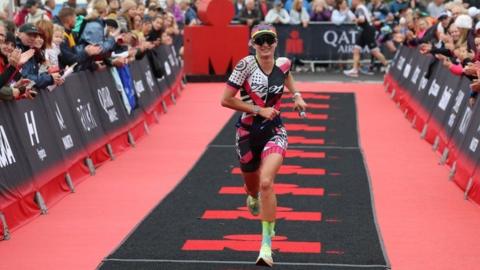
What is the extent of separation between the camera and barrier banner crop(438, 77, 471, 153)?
1662 cm

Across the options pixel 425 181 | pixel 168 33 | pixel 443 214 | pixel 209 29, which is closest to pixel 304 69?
pixel 209 29

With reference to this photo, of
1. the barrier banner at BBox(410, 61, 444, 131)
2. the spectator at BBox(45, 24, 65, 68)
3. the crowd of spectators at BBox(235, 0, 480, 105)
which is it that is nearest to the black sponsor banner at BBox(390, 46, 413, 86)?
the crowd of spectators at BBox(235, 0, 480, 105)

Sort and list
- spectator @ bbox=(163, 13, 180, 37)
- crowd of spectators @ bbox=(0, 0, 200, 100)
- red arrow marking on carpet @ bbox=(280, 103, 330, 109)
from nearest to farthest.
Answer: crowd of spectators @ bbox=(0, 0, 200, 100), red arrow marking on carpet @ bbox=(280, 103, 330, 109), spectator @ bbox=(163, 13, 180, 37)

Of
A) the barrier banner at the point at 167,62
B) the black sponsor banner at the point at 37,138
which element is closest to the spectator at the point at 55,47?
the black sponsor banner at the point at 37,138

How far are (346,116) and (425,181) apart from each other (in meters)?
7.79

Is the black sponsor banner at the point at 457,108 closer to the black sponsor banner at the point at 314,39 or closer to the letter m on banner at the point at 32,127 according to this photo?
the letter m on banner at the point at 32,127

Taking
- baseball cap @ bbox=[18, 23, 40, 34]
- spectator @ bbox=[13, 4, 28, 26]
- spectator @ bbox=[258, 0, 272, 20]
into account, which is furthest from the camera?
spectator @ bbox=[258, 0, 272, 20]

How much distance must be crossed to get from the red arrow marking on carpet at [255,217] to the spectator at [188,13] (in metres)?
22.0

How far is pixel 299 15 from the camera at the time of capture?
111 ft

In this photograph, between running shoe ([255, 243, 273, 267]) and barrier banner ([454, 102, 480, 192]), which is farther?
barrier banner ([454, 102, 480, 192])

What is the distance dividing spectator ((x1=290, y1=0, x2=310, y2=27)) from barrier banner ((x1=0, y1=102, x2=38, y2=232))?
21.3 meters

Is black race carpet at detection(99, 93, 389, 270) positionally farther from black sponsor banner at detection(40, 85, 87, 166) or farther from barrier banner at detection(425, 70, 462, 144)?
black sponsor banner at detection(40, 85, 87, 166)

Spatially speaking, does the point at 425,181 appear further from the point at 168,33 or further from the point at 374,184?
the point at 168,33

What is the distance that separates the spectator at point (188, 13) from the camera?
35.3 meters
